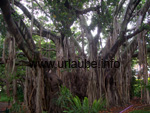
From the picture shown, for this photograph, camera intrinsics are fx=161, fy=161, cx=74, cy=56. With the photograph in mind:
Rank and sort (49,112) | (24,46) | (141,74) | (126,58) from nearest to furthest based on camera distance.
Answer: 1. (24,46)
2. (49,112)
3. (141,74)
4. (126,58)

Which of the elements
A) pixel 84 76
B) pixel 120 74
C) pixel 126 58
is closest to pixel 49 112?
pixel 84 76

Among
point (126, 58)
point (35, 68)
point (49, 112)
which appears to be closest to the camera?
point (35, 68)

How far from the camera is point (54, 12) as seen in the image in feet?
14.7

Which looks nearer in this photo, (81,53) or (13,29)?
(13,29)

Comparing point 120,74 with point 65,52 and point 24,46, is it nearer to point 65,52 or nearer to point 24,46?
point 65,52

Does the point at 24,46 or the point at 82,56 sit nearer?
the point at 24,46

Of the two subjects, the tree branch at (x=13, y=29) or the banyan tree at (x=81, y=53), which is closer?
the tree branch at (x=13, y=29)

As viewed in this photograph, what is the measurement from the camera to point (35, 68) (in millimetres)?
4266

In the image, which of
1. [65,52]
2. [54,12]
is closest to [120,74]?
[65,52]

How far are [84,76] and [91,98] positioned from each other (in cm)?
114

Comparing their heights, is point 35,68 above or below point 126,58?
below

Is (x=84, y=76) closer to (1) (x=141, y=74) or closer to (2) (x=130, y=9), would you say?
(1) (x=141, y=74)

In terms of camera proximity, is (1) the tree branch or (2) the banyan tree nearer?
(1) the tree branch

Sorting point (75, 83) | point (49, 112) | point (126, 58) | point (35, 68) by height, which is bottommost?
point (49, 112)
